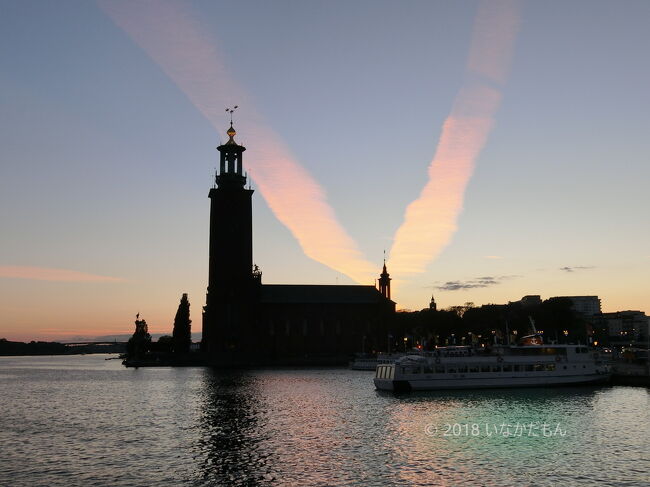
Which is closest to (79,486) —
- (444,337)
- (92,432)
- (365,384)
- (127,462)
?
(127,462)

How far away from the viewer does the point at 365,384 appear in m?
85.4

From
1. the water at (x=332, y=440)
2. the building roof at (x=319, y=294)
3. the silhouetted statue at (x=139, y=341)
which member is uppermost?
the building roof at (x=319, y=294)

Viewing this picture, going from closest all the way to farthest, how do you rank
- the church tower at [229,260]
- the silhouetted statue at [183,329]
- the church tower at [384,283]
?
the church tower at [229,260] → the silhouetted statue at [183,329] → the church tower at [384,283]

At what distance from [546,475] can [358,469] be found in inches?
353

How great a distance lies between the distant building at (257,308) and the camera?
477 ft

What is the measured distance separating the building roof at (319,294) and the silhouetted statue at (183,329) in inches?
843

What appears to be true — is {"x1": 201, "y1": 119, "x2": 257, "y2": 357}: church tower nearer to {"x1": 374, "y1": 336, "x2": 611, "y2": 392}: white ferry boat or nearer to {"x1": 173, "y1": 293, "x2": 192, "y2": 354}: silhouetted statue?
{"x1": 173, "y1": 293, "x2": 192, "y2": 354}: silhouetted statue

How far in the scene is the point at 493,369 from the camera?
74.1 meters

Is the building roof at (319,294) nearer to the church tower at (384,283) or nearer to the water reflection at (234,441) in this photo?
the church tower at (384,283)

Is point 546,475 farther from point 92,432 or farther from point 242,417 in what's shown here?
point 92,432

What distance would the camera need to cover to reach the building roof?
16100cm

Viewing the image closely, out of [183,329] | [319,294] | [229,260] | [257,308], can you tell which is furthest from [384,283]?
[183,329]

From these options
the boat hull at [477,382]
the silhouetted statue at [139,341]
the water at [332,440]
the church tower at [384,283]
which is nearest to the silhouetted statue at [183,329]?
the silhouetted statue at [139,341]

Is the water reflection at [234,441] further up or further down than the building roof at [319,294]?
further down
